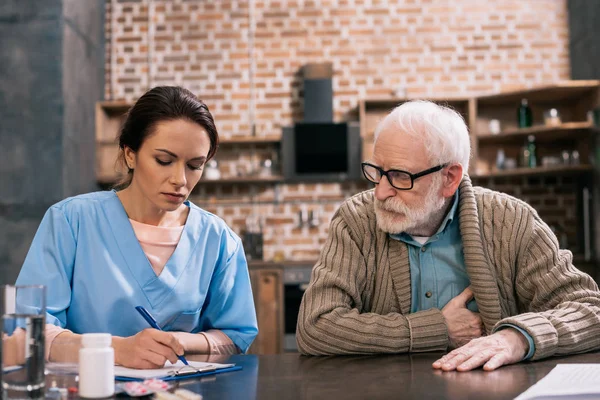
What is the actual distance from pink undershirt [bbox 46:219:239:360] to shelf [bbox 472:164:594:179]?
391 centimetres

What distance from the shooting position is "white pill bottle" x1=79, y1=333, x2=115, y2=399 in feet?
3.81

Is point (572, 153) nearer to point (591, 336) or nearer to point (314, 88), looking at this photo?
point (314, 88)

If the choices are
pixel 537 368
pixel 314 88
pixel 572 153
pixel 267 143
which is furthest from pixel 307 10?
pixel 537 368

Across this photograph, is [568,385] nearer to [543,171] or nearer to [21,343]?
[21,343]

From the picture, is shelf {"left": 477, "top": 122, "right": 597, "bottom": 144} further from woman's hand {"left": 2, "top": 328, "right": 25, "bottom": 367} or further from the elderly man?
woman's hand {"left": 2, "top": 328, "right": 25, "bottom": 367}

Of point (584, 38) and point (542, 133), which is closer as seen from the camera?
point (542, 133)

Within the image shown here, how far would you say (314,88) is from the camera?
18.6 feet

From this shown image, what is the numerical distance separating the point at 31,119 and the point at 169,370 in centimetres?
399

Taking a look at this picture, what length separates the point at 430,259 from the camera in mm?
2027

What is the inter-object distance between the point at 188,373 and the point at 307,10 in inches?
196

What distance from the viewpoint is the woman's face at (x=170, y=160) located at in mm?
1845

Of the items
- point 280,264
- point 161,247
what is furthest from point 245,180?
point 161,247

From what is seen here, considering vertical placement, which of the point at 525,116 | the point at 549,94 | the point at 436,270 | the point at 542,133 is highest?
the point at 549,94

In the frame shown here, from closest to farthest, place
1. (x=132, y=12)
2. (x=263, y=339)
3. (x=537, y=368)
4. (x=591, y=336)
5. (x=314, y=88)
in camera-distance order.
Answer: (x=537, y=368), (x=591, y=336), (x=263, y=339), (x=314, y=88), (x=132, y=12)
